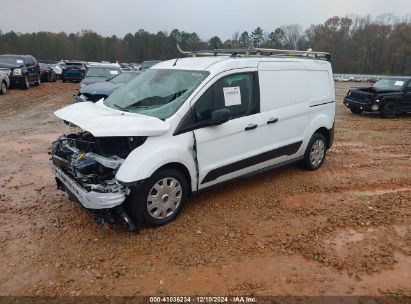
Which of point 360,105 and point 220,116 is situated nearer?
point 220,116

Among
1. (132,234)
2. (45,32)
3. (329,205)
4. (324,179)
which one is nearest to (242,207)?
(329,205)

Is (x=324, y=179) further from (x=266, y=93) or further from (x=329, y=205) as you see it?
(x=266, y=93)

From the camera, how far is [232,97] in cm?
500

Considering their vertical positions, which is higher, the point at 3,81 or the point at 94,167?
the point at 3,81

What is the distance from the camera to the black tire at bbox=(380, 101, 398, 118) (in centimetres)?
1463

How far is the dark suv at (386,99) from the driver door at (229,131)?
1103 centimetres

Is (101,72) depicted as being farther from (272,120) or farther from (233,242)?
(233,242)

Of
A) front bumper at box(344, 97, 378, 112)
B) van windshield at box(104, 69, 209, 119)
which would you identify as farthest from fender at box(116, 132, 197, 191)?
front bumper at box(344, 97, 378, 112)

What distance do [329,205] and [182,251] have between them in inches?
92.0

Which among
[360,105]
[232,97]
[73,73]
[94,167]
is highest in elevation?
[232,97]

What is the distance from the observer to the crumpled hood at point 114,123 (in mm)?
3928

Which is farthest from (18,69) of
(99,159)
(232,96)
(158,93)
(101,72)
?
(99,159)

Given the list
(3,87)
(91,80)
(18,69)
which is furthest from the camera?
(18,69)

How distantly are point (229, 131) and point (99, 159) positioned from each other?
1680mm
